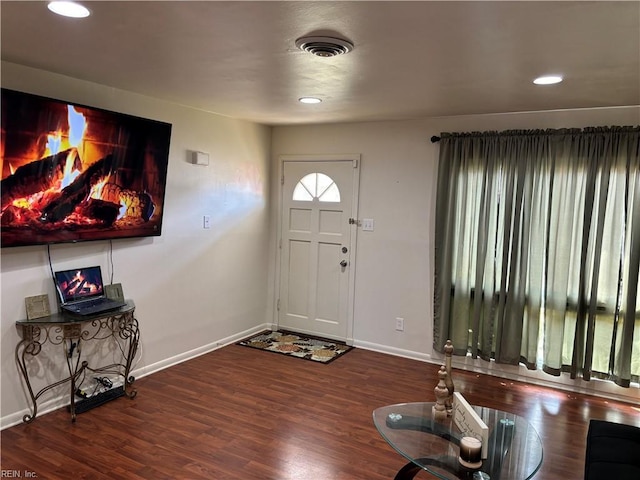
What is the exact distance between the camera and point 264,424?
3.17 meters

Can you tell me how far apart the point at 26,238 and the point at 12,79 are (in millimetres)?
982

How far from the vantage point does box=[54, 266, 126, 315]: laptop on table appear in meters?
3.17

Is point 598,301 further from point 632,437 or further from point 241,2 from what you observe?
point 241,2

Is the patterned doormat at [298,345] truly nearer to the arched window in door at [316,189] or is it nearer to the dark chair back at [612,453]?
the arched window in door at [316,189]

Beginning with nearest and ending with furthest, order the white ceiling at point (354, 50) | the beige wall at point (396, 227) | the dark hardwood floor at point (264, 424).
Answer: the white ceiling at point (354, 50)
the dark hardwood floor at point (264, 424)
the beige wall at point (396, 227)

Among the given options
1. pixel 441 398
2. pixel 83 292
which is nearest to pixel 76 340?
pixel 83 292

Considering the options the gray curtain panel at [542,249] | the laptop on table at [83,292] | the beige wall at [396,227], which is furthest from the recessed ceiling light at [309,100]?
the laptop on table at [83,292]

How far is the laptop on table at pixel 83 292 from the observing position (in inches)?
125

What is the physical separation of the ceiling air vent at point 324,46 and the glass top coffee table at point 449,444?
189 centimetres

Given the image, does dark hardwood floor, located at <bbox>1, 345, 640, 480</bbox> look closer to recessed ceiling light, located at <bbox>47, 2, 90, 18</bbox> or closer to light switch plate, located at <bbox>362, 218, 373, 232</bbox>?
light switch plate, located at <bbox>362, 218, 373, 232</bbox>

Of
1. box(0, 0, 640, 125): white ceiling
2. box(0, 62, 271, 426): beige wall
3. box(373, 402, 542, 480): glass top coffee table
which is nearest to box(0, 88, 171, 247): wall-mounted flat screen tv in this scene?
box(0, 62, 271, 426): beige wall

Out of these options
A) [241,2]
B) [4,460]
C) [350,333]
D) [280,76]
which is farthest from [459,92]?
[4,460]

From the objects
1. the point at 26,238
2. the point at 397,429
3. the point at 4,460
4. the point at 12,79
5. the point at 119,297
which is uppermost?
the point at 12,79

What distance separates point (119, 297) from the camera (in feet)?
11.7
